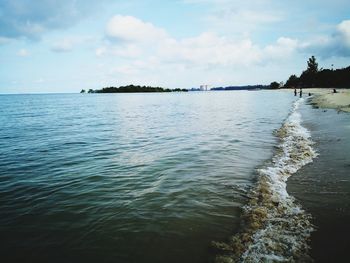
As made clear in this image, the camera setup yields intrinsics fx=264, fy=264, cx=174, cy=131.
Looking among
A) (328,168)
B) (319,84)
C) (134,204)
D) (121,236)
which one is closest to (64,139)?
(134,204)

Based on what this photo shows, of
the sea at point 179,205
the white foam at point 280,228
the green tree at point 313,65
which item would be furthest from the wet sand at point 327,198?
the green tree at point 313,65

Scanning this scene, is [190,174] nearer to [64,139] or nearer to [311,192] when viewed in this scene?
[311,192]

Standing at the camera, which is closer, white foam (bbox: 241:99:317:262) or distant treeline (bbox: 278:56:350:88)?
white foam (bbox: 241:99:317:262)

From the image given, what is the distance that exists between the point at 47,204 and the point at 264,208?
7.02 metres

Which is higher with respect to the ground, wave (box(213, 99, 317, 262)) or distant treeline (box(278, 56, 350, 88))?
distant treeline (box(278, 56, 350, 88))

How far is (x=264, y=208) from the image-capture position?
7.86m

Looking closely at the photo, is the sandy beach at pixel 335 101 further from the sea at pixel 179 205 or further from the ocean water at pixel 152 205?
the ocean water at pixel 152 205

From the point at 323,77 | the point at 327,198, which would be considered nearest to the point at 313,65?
the point at 323,77

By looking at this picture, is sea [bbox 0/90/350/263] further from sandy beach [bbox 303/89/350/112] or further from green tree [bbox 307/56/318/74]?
green tree [bbox 307/56/318/74]

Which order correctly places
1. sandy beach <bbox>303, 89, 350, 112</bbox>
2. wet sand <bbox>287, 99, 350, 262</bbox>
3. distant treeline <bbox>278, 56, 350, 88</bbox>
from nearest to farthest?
wet sand <bbox>287, 99, 350, 262</bbox>
sandy beach <bbox>303, 89, 350, 112</bbox>
distant treeline <bbox>278, 56, 350, 88</bbox>

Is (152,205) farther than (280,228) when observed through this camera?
Yes

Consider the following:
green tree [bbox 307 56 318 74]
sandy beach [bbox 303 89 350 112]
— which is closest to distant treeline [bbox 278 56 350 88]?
green tree [bbox 307 56 318 74]

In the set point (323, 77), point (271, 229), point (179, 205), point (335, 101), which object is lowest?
point (179, 205)

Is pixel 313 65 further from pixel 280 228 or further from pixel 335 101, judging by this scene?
pixel 280 228
